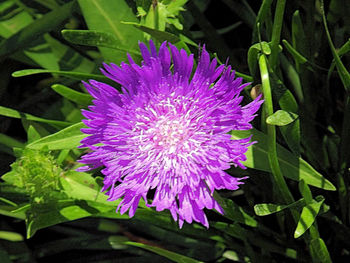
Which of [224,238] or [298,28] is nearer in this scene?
[298,28]

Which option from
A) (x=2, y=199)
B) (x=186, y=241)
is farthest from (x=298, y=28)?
(x=2, y=199)

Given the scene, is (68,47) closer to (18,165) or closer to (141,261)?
(18,165)

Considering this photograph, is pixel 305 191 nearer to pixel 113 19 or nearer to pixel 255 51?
pixel 255 51

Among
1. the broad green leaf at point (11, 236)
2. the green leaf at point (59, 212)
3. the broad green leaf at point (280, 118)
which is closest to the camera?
the broad green leaf at point (280, 118)

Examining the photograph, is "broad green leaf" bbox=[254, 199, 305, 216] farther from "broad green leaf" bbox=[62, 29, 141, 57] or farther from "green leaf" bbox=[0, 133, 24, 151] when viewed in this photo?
"green leaf" bbox=[0, 133, 24, 151]

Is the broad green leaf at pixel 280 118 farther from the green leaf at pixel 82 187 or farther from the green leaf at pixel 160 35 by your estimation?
the green leaf at pixel 82 187

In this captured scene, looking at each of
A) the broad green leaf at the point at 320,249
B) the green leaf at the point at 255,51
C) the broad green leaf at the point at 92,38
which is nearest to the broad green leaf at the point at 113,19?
the broad green leaf at the point at 92,38
